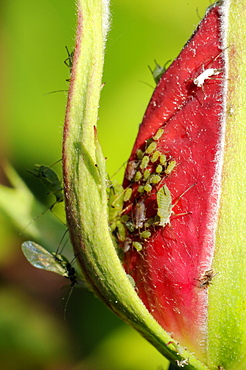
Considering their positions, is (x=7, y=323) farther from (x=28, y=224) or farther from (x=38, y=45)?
(x=38, y=45)

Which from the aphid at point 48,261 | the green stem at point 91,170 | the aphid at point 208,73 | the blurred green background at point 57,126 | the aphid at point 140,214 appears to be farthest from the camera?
the blurred green background at point 57,126

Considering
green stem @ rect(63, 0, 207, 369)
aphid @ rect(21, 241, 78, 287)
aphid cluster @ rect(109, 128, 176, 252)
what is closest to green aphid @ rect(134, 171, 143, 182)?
aphid cluster @ rect(109, 128, 176, 252)

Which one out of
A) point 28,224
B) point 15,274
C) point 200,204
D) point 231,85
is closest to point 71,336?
point 15,274

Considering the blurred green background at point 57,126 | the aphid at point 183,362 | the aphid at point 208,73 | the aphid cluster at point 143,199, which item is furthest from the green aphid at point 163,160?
the blurred green background at point 57,126

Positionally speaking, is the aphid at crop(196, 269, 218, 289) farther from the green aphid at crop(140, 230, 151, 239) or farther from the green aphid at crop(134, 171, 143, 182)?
the green aphid at crop(134, 171, 143, 182)

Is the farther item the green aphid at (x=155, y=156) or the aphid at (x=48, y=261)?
the aphid at (x=48, y=261)

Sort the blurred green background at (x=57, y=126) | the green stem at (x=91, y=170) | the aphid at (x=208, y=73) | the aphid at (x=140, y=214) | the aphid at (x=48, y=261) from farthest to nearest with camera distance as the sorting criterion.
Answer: the blurred green background at (x=57, y=126) < the aphid at (x=48, y=261) < the aphid at (x=140, y=214) < the aphid at (x=208, y=73) < the green stem at (x=91, y=170)

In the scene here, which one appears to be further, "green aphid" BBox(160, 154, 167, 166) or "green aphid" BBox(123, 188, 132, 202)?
"green aphid" BBox(123, 188, 132, 202)

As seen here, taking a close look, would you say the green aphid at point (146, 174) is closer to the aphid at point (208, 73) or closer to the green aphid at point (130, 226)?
the green aphid at point (130, 226)

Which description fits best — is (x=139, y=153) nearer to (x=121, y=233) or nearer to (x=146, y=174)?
(x=146, y=174)
